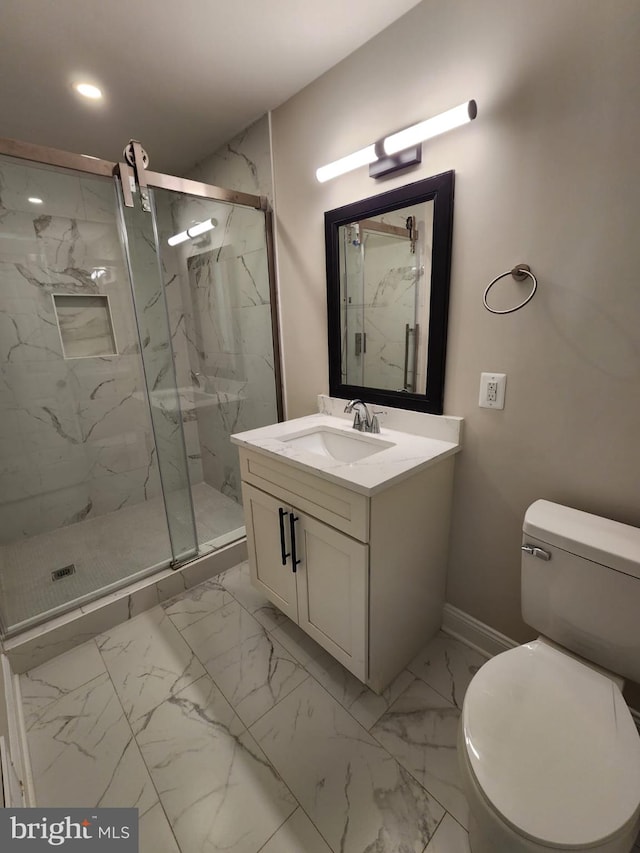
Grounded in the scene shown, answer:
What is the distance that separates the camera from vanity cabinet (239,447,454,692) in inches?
45.5

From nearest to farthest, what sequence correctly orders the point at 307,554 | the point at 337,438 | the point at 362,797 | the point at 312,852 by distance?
the point at 312,852 → the point at 362,797 → the point at 307,554 → the point at 337,438

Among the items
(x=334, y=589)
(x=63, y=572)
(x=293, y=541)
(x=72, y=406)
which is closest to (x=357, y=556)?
(x=334, y=589)

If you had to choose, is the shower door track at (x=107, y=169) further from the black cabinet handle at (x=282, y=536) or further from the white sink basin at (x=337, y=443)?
the black cabinet handle at (x=282, y=536)

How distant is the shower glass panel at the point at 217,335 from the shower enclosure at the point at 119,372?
11 millimetres

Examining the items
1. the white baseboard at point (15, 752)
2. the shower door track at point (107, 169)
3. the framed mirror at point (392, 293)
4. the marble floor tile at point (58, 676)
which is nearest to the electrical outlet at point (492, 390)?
the framed mirror at point (392, 293)

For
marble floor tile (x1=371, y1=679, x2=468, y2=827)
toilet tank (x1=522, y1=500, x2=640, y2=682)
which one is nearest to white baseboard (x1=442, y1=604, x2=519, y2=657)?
marble floor tile (x1=371, y1=679, x2=468, y2=827)

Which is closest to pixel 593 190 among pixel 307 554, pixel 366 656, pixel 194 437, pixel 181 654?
pixel 307 554

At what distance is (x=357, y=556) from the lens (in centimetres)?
114

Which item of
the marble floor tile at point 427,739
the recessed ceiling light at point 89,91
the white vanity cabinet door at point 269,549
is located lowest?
the marble floor tile at point 427,739

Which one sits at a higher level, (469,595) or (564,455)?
(564,455)

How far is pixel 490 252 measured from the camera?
1.19 metres

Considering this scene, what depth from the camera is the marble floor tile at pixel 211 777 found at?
0.97m

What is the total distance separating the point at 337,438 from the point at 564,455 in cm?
86

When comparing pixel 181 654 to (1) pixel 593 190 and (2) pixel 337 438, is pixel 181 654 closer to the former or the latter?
(2) pixel 337 438
